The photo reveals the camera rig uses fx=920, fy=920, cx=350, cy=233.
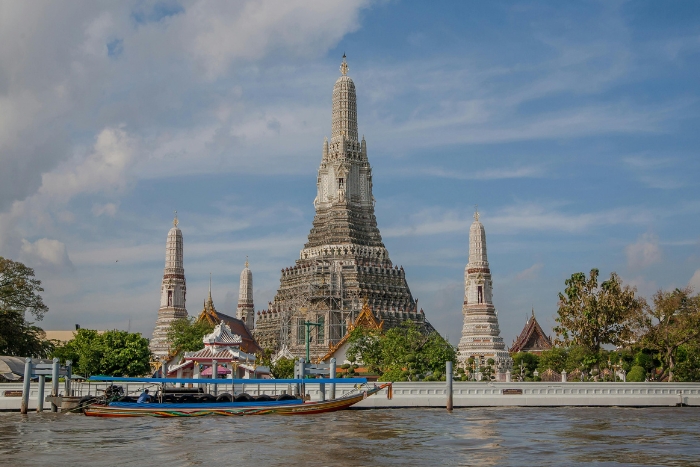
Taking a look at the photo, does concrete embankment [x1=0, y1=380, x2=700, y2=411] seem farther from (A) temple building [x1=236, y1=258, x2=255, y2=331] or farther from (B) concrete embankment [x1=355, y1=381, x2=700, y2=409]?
(A) temple building [x1=236, y1=258, x2=255, y2=331]

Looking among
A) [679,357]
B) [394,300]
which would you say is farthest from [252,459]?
[394,300]

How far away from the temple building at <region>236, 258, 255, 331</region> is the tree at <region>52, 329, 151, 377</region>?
46747 millimetres

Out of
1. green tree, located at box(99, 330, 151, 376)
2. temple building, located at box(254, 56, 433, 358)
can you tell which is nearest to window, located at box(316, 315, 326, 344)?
temple building, located at box(254, 56, 433, 358)

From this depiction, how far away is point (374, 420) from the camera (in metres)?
38.0

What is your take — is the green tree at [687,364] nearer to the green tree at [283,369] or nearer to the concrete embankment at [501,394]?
the concrete embankment at [501,394]

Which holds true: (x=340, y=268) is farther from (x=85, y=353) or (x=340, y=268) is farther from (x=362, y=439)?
(x=362, y=439)

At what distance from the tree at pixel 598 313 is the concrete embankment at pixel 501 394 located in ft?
22.6

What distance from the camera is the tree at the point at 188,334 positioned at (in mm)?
72312

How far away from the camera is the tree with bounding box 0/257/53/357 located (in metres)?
55.0

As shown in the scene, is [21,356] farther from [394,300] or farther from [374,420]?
[394,300]

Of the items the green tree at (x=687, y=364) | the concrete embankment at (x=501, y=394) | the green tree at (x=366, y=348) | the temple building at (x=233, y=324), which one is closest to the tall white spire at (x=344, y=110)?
the temple building at (x=233, y=324)

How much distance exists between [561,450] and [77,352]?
126 ft

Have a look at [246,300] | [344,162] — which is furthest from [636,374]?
[246,300]

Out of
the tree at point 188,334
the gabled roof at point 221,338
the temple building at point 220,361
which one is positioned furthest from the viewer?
the tree at point 188,334
